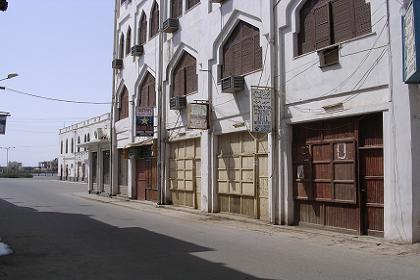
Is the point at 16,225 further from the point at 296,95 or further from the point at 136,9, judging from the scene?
the point at 136,9

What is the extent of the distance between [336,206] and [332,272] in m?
6.25

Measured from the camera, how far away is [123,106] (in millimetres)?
35188

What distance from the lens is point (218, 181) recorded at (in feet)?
71.3

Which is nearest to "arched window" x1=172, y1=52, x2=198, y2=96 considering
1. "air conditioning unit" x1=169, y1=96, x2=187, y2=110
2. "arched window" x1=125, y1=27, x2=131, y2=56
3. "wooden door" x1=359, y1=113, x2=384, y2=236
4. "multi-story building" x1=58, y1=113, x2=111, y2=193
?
"air conditioning unit" x1=169, y1=96, x2=187, y2=110

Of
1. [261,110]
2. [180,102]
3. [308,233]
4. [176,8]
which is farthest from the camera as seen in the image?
[176,8]

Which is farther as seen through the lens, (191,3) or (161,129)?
(161,129)

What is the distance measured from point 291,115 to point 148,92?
48.8 feet

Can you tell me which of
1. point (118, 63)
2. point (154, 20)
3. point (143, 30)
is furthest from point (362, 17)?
point (118, 63)

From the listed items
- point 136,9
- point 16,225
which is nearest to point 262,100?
point 16,225

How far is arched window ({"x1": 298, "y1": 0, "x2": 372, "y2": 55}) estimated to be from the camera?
1438cm

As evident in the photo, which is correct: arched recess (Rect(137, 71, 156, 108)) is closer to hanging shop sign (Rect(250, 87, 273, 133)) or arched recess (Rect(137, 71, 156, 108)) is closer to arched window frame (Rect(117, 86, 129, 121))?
arched window frame (Rect(117, 86, 129, 121))

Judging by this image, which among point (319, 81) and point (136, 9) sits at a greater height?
point (136, 9)

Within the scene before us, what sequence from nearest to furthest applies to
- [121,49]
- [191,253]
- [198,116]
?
[191,253] → [198,116] → [121,49]

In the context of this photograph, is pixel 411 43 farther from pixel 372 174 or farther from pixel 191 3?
pixel 191 3
